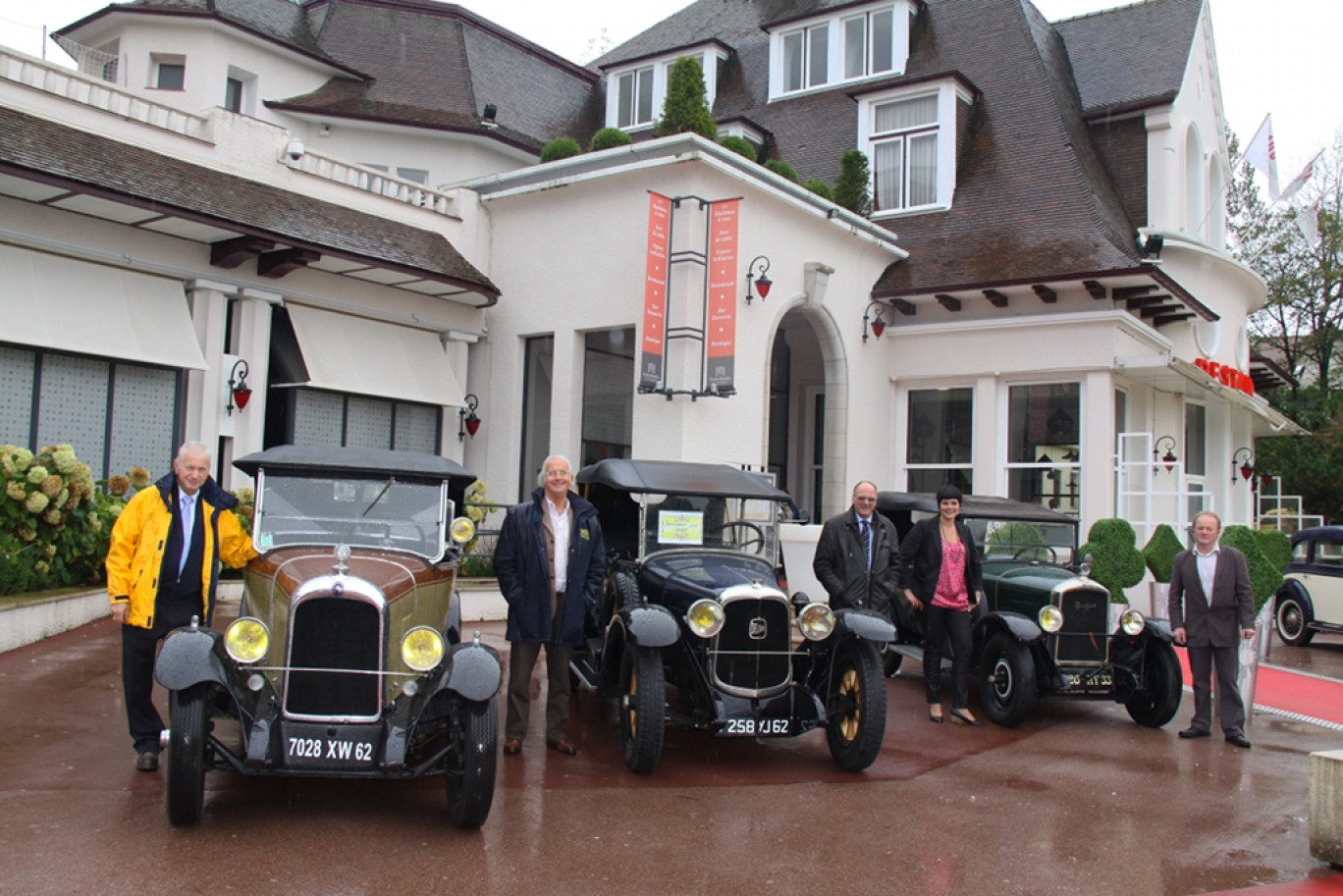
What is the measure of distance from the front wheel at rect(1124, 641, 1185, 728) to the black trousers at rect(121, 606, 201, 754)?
7.02 metres

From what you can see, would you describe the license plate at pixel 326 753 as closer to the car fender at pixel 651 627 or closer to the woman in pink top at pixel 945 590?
the car fender at pixel 651 627

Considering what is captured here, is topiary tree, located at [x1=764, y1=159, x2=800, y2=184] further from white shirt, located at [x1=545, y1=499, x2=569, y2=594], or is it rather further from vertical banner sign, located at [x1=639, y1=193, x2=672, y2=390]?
white shirt, located at [x1=545, y1=499, x2=569, y2=594]

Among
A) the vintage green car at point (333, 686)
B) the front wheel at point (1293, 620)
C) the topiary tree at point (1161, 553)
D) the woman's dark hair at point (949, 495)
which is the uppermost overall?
the woman's dark hair at point (949, 495)

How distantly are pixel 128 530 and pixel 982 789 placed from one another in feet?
16.7

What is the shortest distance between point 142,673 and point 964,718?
18.9 feet

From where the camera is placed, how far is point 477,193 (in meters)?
16.7

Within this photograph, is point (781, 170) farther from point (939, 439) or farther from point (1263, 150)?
point (1263, 150)

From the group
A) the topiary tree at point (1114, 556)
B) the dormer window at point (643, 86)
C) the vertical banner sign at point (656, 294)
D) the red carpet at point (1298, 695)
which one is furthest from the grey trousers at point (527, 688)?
the dormer window at point (643, 86)

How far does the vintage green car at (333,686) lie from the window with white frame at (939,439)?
42.5 ft

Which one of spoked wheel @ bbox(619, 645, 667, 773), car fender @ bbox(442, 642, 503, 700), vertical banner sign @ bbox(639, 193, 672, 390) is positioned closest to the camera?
car fender @ bbox(442, 642, 503, 700)

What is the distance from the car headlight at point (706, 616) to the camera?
678 centimetres

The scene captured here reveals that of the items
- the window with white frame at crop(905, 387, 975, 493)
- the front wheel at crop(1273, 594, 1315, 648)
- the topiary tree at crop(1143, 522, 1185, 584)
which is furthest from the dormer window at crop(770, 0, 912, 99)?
the front wheel at crop(1273, 594, 1315, 648)

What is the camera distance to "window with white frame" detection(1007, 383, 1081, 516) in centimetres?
1698

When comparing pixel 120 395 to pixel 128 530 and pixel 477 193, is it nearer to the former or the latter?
pixel 477 193
